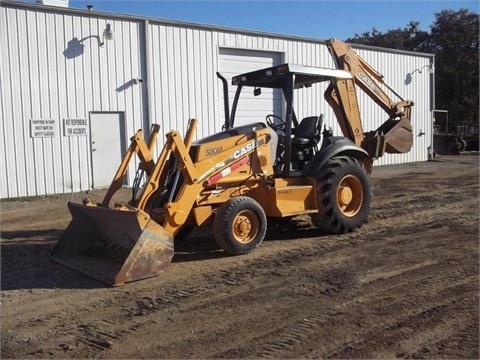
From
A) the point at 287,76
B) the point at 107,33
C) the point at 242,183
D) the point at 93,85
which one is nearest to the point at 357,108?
the point at 287,76

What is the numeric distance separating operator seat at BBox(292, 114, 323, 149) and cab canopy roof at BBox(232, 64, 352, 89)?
0.59 m

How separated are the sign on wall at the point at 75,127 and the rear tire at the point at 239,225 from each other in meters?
8.22

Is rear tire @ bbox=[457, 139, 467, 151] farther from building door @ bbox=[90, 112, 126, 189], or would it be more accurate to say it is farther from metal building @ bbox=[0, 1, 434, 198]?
building door @ bbox=[90, 112, 126, 189]

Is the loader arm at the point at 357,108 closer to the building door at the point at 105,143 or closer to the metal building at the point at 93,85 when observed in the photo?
the metal building at the point at 93,85

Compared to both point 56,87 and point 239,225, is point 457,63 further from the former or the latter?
point 239,225

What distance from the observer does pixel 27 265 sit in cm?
696

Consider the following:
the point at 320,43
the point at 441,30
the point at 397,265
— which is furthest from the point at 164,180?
the point at 441,30

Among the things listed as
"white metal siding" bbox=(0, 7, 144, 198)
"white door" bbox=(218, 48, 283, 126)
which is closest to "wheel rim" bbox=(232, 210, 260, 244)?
"white metal siding" bbox=(0, 7, 144, 198)

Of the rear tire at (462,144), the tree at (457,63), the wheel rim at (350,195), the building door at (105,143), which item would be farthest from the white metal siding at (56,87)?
the tree at (457,63)

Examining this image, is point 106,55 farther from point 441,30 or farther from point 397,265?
point 441,30

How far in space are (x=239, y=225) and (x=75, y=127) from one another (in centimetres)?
838

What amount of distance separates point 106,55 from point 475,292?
11519 mm

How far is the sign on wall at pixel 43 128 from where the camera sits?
13.4 m

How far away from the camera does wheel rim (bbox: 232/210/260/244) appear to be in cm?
705
